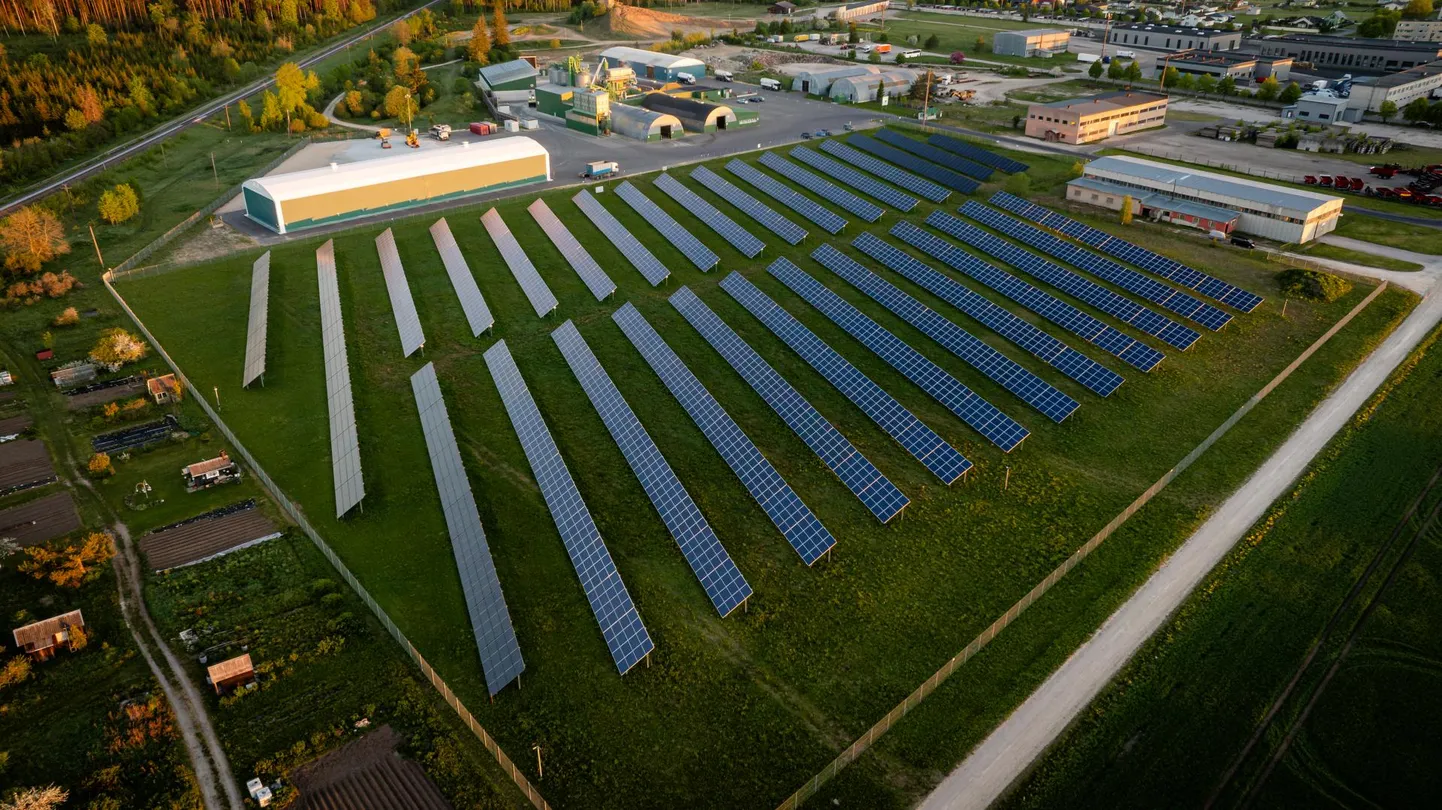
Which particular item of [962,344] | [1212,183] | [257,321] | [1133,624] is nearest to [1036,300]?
[962,344]

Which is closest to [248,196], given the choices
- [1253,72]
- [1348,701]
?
[1348,701]

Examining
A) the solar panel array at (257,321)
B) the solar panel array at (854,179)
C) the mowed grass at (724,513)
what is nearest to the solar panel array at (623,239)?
the mowed grass at (724,513)

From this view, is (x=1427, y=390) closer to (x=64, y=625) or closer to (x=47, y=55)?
(x=64, y=625)

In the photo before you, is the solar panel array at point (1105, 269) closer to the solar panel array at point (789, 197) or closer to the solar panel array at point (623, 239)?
the solar panel array at point (789, 197)

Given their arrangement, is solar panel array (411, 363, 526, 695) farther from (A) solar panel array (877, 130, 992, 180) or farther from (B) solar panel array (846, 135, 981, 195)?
(A) solar panel array (877, 130, 992, 180)

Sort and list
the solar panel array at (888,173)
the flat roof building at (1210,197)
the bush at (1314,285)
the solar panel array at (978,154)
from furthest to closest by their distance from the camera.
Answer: the solar panel array at (978,154) < the solar panel array at (888,173) < the flat roof building at (1210,197) < the bush at (1314,285)

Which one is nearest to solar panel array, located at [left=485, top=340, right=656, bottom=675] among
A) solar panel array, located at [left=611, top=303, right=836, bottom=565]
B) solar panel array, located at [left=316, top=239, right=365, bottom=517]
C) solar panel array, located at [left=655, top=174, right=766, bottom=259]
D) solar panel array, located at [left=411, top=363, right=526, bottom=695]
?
solar panel array, located at [left=411, top=363, right=526, bottom=695]
